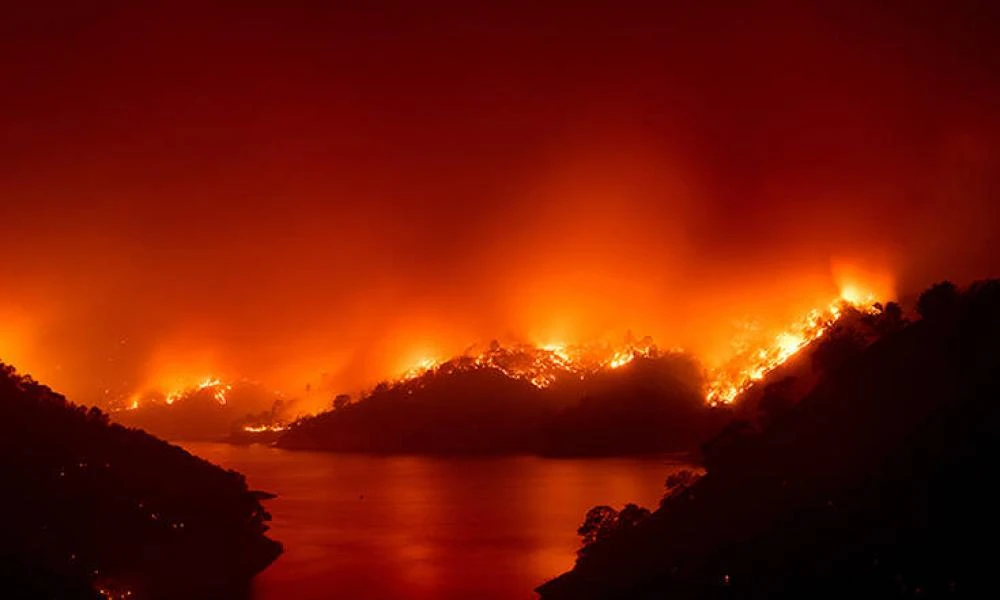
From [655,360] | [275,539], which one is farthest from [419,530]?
[655,360]

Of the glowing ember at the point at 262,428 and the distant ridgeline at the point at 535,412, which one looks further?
the glowing ember at the point at 262,428

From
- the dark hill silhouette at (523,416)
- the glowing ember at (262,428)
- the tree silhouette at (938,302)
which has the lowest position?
the tree silhouette at (938,302)

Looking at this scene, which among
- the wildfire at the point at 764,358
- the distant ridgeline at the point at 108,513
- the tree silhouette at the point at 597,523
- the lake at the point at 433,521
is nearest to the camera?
the distant ridgeline at the point at 108,513

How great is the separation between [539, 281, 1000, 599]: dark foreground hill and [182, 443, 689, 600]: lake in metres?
6.00

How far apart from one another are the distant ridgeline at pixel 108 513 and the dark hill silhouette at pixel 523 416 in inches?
2676

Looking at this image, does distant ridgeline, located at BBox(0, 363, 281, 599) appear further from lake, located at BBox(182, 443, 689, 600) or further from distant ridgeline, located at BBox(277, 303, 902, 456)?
distant ridgeline, located at BBox(277, 303, 902, 456)

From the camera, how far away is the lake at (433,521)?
33.6 m

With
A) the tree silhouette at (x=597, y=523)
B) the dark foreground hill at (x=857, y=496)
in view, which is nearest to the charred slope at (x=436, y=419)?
the tree silhouette at (x=597, y=523)

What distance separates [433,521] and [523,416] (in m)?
76.3

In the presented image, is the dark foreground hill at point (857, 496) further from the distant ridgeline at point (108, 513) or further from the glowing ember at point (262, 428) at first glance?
the glowing ember at point (262, 428)

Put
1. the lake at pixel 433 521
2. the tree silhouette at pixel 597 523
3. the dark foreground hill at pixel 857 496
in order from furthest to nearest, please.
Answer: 1. the lake at pixel 433 521
2. the tree silhouette at pixel 597 523
3. the dark foreground hill at pixel 857 496

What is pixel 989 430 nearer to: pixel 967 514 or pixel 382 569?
pixel 967 514

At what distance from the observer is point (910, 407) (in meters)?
24.0

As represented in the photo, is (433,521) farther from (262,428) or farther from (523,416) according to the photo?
(262,428)
